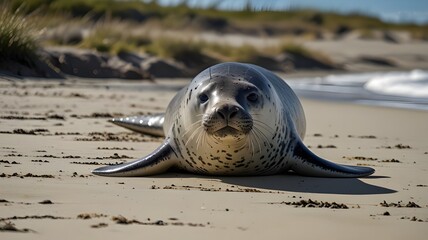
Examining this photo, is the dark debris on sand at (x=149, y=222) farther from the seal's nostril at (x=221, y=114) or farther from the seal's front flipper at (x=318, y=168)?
the seal's front flipper at (x=318, y=168)

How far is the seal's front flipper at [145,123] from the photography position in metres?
9.78

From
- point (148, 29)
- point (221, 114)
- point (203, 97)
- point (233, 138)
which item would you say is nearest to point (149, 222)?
point (221, 114)

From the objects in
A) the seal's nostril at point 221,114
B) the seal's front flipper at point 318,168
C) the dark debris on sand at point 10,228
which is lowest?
the dark debris on sand at point 10,228

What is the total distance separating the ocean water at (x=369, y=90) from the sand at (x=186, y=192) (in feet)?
14.9

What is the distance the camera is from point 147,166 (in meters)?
7.27

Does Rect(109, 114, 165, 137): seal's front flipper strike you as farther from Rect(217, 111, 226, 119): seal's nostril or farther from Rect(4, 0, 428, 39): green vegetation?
Rect(4, 0, 428, 39): green vegetation

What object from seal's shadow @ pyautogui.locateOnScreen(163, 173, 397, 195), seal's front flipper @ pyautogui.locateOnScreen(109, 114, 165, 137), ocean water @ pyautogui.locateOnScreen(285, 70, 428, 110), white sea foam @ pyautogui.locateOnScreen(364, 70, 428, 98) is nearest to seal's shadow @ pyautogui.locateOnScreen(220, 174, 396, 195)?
seal's shadow @ pyautogui.locateOnScreen(163, 173, 397, 195)

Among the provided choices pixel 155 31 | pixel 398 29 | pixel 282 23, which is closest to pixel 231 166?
pixel 155 31

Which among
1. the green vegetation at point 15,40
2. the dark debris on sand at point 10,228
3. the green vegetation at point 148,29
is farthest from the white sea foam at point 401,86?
the dark debris on sand at point 10,228

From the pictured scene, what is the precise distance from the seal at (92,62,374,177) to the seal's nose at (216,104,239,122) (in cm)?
4

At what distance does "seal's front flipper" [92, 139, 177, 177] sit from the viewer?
7.11m

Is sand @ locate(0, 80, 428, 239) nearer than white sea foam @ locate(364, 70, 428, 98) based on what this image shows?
Yes

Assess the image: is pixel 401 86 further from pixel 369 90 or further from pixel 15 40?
pixel 15 40

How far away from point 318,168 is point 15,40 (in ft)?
28.3
